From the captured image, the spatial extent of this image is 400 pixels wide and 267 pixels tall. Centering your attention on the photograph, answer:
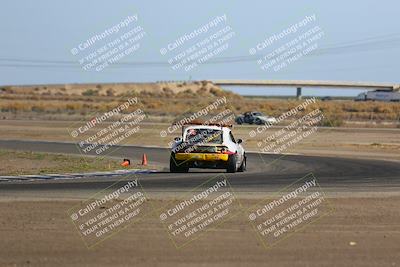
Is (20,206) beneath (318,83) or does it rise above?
above

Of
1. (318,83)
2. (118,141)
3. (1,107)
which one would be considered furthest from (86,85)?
(118,141)

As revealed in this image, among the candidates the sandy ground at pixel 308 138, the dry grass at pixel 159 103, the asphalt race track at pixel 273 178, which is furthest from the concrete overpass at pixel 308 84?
the asphalt race track at pixel 273 178

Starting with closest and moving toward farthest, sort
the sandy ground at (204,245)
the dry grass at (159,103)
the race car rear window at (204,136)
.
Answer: the sandy ground at (204,245), the race car rear window at (204,136), the dry grass at (159,103)

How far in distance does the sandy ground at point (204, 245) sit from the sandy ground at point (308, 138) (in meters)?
25.9

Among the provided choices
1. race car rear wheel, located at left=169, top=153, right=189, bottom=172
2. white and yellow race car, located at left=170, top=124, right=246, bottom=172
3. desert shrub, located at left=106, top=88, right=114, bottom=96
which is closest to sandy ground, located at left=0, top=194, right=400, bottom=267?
white and yellow race car, located at left=170, top=124, right=246, bottom=172

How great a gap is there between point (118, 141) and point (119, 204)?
3340 centimetres

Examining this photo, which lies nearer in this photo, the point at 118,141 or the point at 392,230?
the point at 392,230

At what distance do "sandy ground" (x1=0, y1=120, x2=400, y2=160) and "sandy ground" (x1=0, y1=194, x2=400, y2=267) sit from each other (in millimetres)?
25899

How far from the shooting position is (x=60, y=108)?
313 feet

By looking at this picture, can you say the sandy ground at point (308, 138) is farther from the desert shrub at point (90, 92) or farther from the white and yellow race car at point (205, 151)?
the desert shrub at point (90, 92)

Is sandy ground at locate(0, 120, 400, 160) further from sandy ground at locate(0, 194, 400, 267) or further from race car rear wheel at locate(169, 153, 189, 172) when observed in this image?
sandy ground at locate(0, 194, 400, 267)

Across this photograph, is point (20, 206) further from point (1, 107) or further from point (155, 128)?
point (1, 107)

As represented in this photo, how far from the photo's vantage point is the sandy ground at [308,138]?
44062 millimetres

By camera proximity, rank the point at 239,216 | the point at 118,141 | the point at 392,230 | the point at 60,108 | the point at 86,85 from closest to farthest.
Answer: the point at 392,230
the point at 239,216
the point at 118,141
the point at 60,108
the point at 86,85
